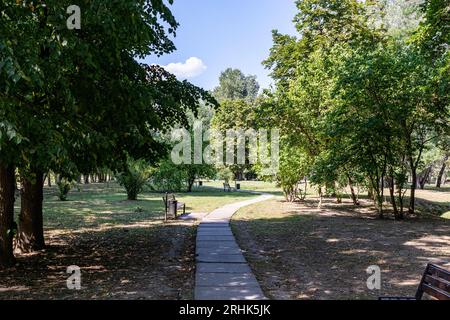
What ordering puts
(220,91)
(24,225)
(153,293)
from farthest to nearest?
1. (220,91)
2. (24,225)
3. (153,293)

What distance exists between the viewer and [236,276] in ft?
24.4

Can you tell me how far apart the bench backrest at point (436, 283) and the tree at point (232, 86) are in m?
87.0

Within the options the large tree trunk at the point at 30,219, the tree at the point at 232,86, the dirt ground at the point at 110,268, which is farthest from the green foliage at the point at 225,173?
the tree at the point at 232,86

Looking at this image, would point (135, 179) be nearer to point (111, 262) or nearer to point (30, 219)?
point (30, 219)

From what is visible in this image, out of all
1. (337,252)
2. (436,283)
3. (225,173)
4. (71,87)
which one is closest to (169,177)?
(225,173)


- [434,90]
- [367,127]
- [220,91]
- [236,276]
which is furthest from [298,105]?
[220,91]

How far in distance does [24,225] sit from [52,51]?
250 inches

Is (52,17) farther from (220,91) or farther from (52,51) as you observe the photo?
(220,91)

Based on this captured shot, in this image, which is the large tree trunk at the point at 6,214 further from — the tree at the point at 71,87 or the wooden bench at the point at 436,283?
the wooden bench at the point at 436,283

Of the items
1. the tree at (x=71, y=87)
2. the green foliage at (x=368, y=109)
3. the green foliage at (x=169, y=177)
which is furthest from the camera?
the green foliage at (x=169, y=177)

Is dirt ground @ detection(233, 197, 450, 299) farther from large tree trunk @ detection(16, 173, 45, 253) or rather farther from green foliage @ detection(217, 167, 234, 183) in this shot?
green foliage @ detection(217, 167, 234, 183)

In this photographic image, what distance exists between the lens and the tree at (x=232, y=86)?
303ft

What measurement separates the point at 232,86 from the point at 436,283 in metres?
90.0

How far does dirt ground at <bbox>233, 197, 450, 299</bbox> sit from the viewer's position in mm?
7133
